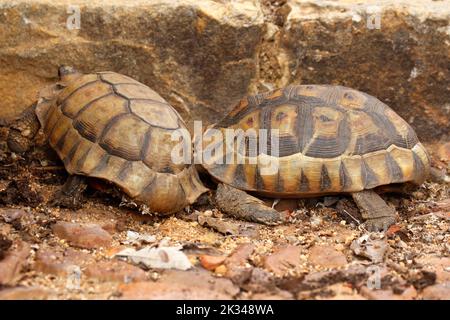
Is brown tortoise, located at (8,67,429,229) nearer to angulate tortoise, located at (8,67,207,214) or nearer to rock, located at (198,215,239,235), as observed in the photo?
angulate tortoise, located at (8,67,207,214)

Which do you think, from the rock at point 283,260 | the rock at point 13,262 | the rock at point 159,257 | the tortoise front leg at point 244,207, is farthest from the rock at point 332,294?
the rock at point 13,262

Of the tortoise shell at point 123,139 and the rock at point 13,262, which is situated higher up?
the tortoise shell at point 123,139

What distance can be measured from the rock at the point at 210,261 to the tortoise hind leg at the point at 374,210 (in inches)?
55.3

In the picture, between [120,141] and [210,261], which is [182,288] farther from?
[120,141]

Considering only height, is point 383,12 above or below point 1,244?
above

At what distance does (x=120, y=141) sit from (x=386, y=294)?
2.03 meters

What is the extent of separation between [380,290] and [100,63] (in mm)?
2919

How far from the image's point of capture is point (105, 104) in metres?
4.78

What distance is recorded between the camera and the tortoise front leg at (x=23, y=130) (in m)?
5.17

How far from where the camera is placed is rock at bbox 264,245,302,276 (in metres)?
3.98

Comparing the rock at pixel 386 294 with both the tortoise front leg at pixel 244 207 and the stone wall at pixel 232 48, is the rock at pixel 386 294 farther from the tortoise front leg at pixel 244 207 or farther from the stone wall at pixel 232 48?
the stone wall at pixel 232 48

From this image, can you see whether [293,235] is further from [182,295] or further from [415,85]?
[415,85]

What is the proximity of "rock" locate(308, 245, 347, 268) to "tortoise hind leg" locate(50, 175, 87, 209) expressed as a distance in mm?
1616

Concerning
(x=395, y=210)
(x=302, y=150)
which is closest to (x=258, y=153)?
(x=302, y=150)
